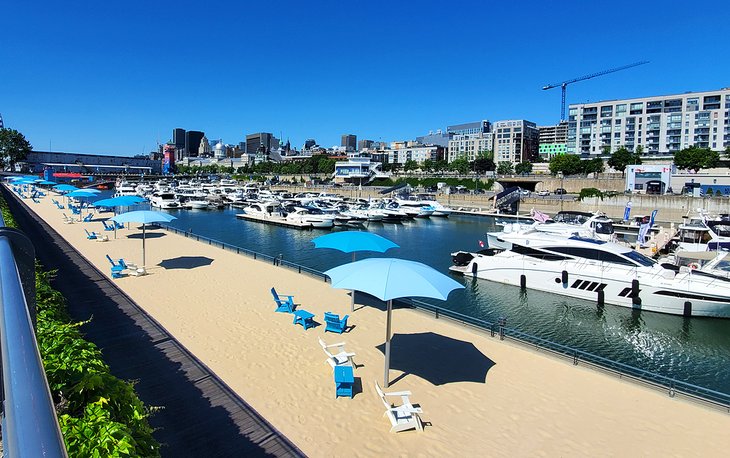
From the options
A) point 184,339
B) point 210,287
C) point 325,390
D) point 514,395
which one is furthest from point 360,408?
point 210,287

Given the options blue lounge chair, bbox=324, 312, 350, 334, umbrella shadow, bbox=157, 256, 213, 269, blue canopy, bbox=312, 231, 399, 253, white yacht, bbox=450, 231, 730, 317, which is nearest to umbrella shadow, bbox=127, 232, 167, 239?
umbrella shadow, bbox=157, 256, 213, 269

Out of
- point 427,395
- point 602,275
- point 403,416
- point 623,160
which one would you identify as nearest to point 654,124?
point 623,160

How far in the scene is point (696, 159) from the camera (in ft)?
287

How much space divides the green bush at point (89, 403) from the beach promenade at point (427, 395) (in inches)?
179

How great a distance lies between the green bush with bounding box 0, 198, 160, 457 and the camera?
10.9ft

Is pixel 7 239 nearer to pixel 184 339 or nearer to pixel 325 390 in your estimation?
pixel 325 390

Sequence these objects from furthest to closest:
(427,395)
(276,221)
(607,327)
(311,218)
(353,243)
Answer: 1. (276,221)
2. (311,218)
3. (607,327)
4. (353,243)
5. (427,395)

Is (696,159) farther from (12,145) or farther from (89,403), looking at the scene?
(12,145)

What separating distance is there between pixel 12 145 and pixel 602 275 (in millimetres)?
162930

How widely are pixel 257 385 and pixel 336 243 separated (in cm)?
839

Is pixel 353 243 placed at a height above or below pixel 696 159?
below

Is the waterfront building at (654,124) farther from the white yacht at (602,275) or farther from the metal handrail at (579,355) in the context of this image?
the metal handrail at (579,355)

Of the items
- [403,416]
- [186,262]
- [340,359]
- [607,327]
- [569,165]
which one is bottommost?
[607,327]

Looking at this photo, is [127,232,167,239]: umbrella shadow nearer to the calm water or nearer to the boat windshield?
the calm water
